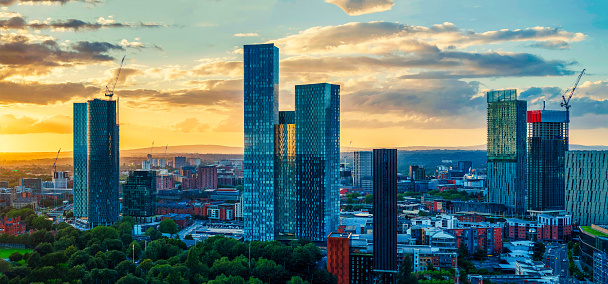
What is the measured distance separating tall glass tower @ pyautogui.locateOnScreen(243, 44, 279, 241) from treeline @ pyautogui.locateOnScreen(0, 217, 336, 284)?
21.0ft

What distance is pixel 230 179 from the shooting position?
142625mm

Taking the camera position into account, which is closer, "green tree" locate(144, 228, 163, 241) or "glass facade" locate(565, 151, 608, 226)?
"green tree" locate(144, 228, 163, 241)

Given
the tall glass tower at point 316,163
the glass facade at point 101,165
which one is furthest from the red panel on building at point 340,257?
the glass facade at point 101,165


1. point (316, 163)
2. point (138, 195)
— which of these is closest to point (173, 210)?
point (138, 195)

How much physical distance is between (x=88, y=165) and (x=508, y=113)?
72172 mm

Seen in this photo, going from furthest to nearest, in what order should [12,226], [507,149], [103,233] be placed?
[507,149]
[12,226]
[103,233]

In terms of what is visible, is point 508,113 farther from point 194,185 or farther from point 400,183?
point 194,185

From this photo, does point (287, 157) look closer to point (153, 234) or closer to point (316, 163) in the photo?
point (316, 163)

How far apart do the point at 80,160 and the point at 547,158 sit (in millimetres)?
75085

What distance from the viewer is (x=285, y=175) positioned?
6412 cm

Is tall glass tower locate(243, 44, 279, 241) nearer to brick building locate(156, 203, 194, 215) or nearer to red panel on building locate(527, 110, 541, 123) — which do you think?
brick building locate(156, 203, 194, 215)

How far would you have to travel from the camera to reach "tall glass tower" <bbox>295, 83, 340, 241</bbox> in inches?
2478

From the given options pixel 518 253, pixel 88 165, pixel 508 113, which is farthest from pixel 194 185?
pixel 518 253

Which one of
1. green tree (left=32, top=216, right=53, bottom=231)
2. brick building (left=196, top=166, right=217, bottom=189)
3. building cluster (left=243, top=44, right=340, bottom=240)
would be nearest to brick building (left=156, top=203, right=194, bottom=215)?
green tree (left=32, top=216, right=53, bottom=231)
